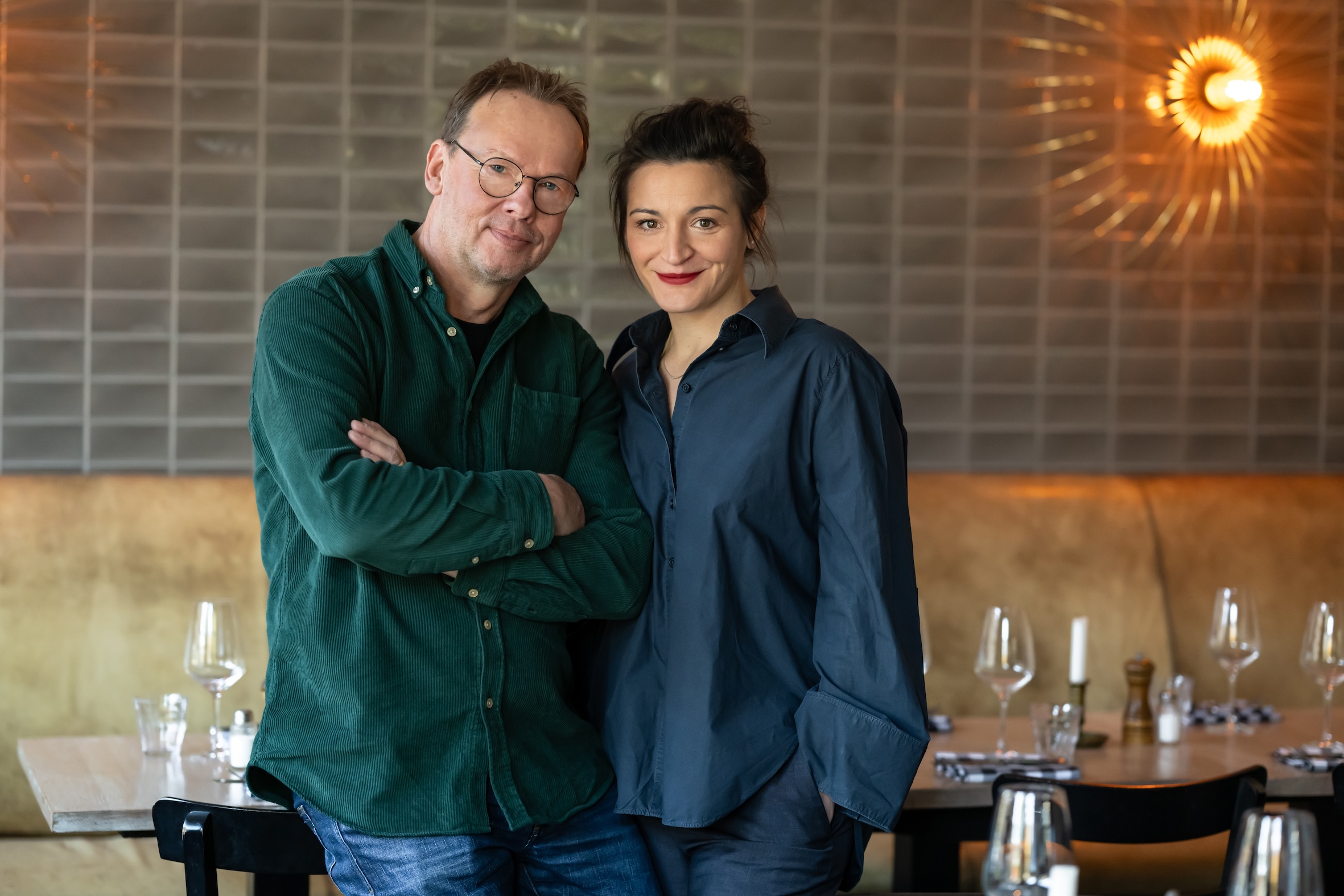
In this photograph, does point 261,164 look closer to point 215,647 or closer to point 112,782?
point 215,647

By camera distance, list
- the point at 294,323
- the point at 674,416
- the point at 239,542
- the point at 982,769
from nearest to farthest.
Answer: the point at 294,323 → the point at 674,416 → the point at 982,769 → the point at 239,542

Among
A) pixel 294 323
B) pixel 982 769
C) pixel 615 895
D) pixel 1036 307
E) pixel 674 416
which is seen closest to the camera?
pixel 294 323

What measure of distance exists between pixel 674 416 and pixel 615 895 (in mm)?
601

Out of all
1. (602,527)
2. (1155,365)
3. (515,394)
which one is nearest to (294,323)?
(515,394)

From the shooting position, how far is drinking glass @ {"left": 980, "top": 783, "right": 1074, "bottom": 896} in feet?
3.53

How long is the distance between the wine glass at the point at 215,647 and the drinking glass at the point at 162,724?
0.07 metres

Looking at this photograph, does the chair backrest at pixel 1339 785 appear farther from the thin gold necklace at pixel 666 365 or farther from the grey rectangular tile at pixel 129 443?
the grey rectangular tile at pixel 129 443

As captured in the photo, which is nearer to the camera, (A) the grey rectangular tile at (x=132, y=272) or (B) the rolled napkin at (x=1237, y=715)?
(B) the rolled napkin at (x=1237, y=715)

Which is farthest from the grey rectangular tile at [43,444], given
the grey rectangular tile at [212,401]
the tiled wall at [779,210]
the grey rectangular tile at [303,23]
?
the grey rectangular tile at [303,23]

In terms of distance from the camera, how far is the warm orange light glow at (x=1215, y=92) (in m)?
3.58

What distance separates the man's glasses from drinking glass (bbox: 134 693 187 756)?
3.59 ft

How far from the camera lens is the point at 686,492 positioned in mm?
1685

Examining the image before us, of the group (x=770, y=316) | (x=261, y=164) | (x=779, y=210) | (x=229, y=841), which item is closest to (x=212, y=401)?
(x=261, y=164)

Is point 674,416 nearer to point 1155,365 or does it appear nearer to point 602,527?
point 602,527
